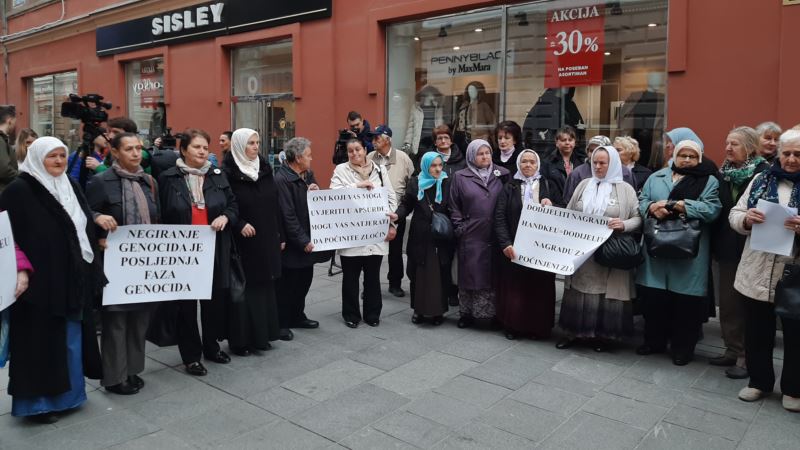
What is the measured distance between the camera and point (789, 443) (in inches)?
155

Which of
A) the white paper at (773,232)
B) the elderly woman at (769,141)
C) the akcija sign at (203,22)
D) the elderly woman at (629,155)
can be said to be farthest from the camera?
the akcija sign at (203,22)

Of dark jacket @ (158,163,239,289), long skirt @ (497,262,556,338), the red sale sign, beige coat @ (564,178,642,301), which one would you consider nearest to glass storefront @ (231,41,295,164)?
the red sale sign

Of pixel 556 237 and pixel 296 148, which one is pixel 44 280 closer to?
pixel 296 148

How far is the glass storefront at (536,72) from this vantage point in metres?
7.89

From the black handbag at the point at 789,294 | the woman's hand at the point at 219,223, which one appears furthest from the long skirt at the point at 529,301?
the woman's hand at the point at 219,223

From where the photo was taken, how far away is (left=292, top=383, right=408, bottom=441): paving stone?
411cm

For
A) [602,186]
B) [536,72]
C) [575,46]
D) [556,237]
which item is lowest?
[556,237]

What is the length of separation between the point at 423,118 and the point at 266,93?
12.1ft

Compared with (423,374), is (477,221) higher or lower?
higher

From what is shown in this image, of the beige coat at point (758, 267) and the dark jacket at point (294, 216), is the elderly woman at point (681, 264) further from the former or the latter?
the dark jacket at point (294, 216)

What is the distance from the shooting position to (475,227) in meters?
5.99

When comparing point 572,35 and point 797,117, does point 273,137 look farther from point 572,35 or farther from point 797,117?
point 797,117

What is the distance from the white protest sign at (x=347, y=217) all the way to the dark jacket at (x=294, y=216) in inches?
2.9

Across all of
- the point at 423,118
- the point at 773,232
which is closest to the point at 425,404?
the point at 773,232
